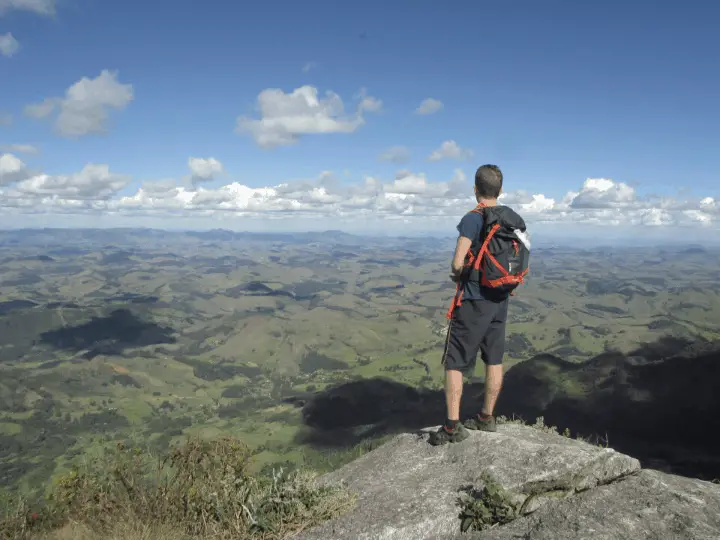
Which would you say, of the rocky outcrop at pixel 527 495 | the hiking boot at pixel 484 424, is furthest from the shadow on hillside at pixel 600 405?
the rocky outcrop at pixel 527 495

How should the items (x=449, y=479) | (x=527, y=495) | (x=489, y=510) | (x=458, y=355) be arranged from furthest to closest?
(x=458, y=355), (x=449, y=479), (x=527, y=495), (x=489, y=510)

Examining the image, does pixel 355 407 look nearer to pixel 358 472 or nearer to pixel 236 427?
pixel 236 427

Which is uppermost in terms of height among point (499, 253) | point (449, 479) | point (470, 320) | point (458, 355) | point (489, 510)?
point (499, 253)

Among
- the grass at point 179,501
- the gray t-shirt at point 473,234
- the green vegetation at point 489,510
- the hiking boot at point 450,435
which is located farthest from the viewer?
the hiking boot at point 450,435

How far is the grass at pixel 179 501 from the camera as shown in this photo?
5.83 meters

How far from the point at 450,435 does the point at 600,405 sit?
139704 mm

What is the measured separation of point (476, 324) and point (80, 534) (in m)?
6.54

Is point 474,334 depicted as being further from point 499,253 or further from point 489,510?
point 489,510

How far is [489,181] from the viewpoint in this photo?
304 inches

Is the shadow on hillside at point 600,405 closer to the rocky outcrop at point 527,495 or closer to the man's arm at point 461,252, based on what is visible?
the rocky outcrop at point 527,495

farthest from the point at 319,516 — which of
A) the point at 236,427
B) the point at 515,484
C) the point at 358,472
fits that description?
the point at 236,427

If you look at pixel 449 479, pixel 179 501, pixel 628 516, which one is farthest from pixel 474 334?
pixel 179 501

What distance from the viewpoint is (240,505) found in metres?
6.05

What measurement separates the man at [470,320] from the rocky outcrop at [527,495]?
0.67 m
